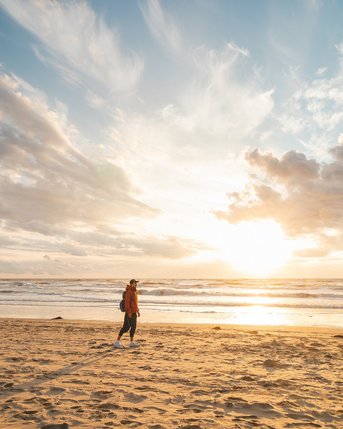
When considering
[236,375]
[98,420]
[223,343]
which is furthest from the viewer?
[223,343]

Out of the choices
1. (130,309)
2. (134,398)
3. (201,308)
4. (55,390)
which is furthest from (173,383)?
(201,308)

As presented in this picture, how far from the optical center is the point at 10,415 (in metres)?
5.39

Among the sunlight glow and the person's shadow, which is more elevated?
the sunlight glow

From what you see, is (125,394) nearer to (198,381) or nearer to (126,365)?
(198,381)

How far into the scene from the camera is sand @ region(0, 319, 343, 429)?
5.38 metres

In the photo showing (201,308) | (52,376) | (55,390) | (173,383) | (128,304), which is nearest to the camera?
(55,390)

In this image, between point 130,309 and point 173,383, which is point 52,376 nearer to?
point 173,383

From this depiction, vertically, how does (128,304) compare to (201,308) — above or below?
above

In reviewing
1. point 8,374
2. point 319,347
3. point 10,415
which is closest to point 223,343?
point 319,347

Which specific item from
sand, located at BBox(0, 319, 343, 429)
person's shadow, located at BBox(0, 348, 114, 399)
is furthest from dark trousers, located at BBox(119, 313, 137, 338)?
person's shadow, located at BBox(0, 348, 114, 399)

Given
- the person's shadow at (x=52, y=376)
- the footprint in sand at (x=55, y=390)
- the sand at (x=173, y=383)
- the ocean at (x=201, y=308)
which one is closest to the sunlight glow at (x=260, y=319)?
→ the ocean at (x=201, y=308)

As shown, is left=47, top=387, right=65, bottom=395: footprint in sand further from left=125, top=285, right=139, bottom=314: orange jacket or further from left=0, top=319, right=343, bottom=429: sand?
left=125, top=285, right=139, bottom=314: orange jacket

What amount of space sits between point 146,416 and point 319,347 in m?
8.08

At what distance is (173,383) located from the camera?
7.30 meters
